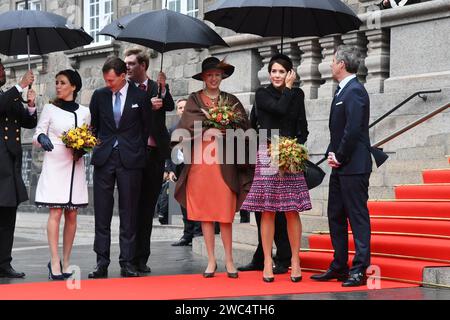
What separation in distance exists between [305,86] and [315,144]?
109 centimetres

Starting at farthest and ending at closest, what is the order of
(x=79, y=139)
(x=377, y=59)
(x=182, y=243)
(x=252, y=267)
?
(x=182, y=243) → (x=377, y=59) → (x=252, y=267) → (x=79, y=139)

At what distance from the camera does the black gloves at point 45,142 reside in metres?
8.45

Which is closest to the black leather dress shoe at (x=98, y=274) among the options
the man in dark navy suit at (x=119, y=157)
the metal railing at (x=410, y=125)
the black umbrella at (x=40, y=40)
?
the man in dark navy suit at (x=119, y=157)

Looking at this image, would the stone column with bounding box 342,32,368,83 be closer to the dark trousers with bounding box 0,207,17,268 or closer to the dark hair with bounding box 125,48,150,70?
the dark hair with bounding box 125,48,150,70

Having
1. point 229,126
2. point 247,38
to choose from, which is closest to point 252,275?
point 229,126

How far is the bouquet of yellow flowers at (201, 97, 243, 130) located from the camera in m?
8.30

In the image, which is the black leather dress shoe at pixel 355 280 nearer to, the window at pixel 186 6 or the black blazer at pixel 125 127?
the black blazer at pixel 125 127

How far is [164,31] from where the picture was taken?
28.6 ft

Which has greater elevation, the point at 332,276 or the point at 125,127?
the point at 125,127

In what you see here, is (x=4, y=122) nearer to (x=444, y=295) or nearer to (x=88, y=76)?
(x=444, y=295)

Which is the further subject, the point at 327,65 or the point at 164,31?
the point at 327,65

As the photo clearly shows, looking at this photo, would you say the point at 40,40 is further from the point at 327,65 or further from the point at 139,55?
the point at 327,65

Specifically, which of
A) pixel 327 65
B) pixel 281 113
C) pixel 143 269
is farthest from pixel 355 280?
pixel 327 65

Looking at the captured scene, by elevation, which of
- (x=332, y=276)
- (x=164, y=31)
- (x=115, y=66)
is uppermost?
(x=164, y=31)
